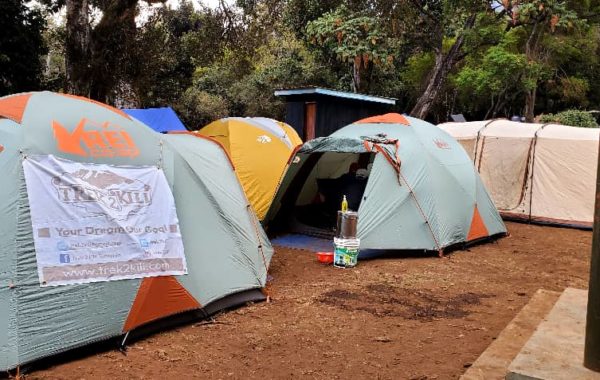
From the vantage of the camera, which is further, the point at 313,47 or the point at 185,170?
the point at 313,47

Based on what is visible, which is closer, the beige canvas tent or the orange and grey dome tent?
the orange and grey dome tent

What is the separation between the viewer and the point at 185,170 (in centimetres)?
506

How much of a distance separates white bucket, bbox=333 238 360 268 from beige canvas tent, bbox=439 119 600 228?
589 cm

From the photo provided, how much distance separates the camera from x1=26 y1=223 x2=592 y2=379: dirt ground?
394cm

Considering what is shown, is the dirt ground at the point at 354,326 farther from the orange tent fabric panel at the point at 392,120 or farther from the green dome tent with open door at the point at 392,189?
the orange tent fabric panel at the point at 392,120

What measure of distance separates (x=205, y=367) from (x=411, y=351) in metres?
1.62

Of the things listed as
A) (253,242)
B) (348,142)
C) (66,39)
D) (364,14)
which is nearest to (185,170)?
(253,242)

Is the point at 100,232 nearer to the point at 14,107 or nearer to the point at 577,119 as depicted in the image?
the point at 14,107

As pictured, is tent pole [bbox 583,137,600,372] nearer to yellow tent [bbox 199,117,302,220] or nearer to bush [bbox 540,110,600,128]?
yellow tent [bbox 199,117,302,220]

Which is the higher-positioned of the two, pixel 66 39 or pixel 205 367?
pixel 66 39

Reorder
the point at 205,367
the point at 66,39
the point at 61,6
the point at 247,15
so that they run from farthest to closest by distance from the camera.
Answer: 1. the point at 247,15
2. the point at 61,6
3. the point at 66,39
4. the point at 205,367

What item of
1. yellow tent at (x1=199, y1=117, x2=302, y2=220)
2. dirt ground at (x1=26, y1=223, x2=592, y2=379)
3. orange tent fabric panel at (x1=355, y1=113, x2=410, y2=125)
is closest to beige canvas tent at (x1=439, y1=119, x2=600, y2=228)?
dirt ground at (x1=26, y1=223, x2=592, y2=379)

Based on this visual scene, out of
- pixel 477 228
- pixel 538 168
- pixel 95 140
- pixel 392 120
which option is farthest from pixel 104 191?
pixel 538 168

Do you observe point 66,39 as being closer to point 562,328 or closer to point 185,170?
point 185,170
